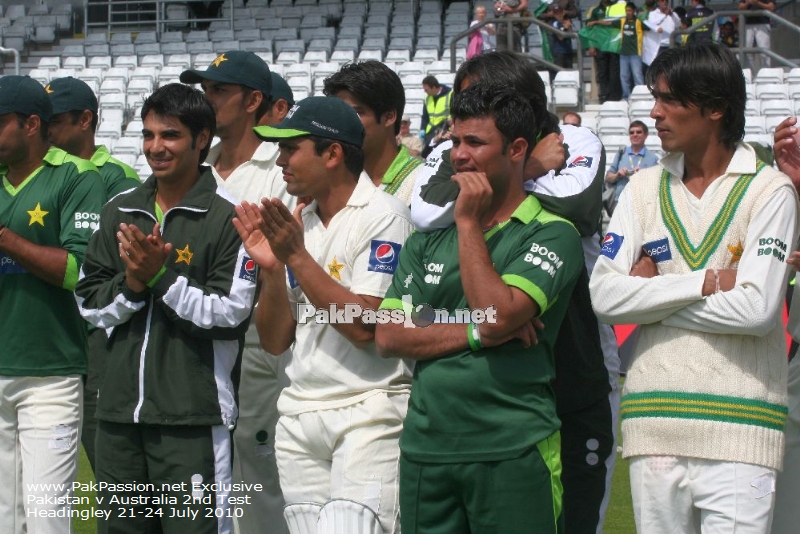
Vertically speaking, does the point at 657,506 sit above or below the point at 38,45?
below

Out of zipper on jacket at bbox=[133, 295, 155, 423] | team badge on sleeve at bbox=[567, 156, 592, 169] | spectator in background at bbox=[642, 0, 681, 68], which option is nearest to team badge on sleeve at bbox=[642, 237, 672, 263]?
team badge on sleeve at bbox=[567, 156, 592, 169]

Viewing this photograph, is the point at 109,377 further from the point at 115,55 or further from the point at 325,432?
the point at 115,55

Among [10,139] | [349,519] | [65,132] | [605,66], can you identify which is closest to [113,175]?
[65,132]

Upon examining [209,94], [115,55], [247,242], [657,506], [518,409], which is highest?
[115,55]

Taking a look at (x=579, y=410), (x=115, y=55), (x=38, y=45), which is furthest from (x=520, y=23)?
(x=579, y=410)

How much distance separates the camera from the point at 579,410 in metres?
4.23

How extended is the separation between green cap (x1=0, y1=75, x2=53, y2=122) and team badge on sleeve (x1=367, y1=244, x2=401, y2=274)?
2010 mm

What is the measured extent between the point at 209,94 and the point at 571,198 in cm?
217

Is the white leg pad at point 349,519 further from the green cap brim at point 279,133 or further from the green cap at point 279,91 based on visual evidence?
the green cap at point 279,91

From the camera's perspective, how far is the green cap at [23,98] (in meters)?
5.15

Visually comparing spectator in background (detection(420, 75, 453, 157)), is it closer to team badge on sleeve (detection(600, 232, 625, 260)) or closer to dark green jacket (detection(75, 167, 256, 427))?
dark green jacket (detection(75, 167, 256, 427))

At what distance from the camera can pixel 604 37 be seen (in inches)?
645

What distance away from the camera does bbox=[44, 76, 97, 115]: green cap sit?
5.88m

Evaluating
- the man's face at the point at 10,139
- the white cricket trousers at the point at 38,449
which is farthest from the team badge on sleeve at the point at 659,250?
the man's face at the point at 10,139
